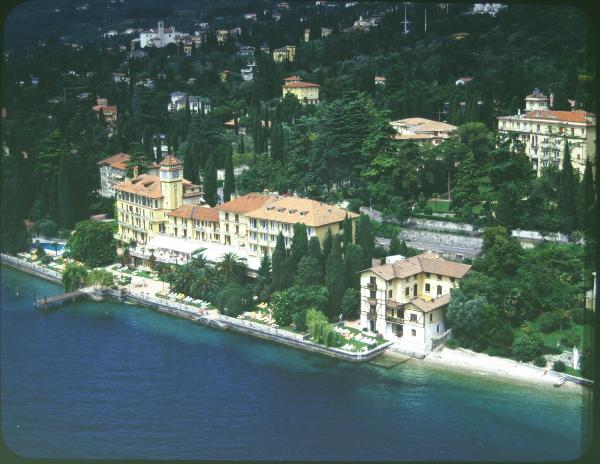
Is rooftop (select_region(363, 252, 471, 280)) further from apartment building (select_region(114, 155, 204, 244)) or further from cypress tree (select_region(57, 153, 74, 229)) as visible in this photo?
cypress tree (select_region(57, 153, 74, 229))

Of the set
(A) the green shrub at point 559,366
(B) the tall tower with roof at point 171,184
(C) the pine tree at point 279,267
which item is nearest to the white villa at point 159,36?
(B) the tall tower with roof at point 171,184

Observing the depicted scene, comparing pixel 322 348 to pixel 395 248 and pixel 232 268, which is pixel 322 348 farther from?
pixel 232 268

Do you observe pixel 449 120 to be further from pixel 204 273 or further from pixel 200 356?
pixel 200 356

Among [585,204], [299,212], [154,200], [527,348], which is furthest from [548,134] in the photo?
[154,200]

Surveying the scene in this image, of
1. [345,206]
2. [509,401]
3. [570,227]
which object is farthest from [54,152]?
[509,401]

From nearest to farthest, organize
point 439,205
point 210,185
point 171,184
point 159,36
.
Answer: point 439,205 < point 171,184 < point 210,185 < point 159,36

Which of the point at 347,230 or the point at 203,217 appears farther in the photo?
the point at 203,217
